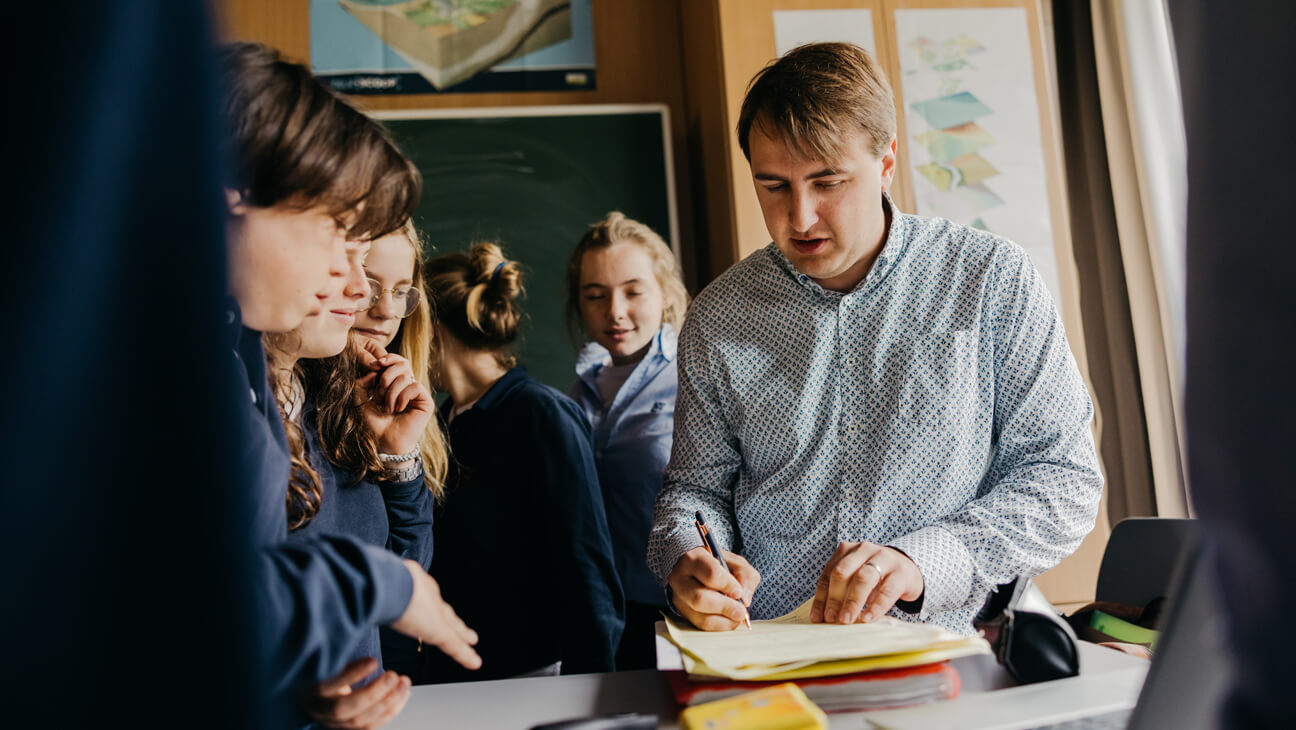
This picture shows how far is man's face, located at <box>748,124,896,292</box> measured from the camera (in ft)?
3.86

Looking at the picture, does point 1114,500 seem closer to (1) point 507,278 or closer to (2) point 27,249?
(1) point 507,278

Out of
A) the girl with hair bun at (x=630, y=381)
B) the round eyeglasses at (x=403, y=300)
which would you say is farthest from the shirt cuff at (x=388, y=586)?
the girl with hair bun at (x=630, y=381)

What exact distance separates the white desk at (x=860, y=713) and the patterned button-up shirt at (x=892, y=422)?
0.23m

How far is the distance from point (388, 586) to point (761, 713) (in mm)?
287

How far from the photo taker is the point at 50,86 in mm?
229

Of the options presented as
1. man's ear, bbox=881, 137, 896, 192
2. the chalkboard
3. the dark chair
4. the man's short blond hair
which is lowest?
the dark chair

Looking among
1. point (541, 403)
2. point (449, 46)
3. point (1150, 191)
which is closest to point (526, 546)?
point (541, 403)

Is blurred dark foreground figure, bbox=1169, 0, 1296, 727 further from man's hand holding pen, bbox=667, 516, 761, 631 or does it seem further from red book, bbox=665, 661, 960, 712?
man's hand holding pen, bbox=667, 516, 761, 631

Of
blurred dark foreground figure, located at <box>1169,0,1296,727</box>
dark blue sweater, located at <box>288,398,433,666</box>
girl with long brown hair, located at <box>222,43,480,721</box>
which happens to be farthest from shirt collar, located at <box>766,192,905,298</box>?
blurred dark foreground figure, located at <box>1169,0,1296,727</box>

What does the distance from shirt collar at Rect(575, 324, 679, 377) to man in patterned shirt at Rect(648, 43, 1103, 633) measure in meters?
A: 0.66

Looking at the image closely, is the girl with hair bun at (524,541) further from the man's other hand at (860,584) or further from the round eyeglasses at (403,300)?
the man's other hand at (860,584)

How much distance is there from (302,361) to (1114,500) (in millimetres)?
2661

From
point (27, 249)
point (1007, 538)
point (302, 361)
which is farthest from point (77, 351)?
point (1007, 538)

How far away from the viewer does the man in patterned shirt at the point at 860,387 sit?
1075 millimetres
